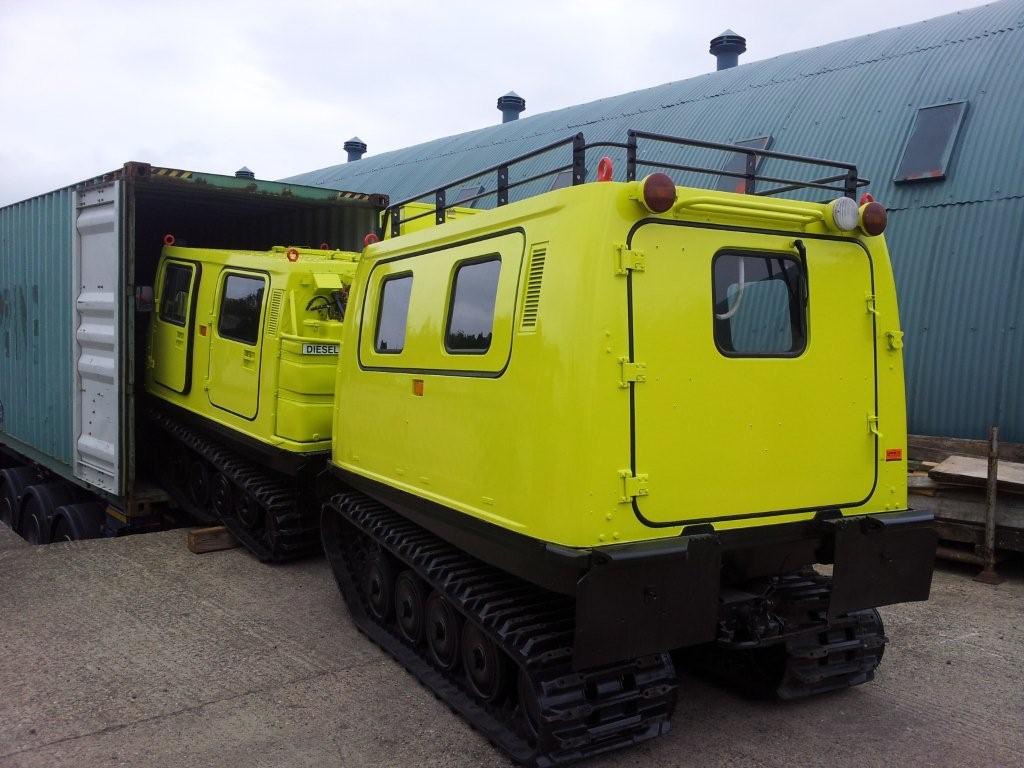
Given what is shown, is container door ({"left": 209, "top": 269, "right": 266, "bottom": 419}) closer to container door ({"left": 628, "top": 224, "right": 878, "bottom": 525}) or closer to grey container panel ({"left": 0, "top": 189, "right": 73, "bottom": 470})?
grey container panel ({"left": 0, "top": 189, "right": 73, "bottom": 470})

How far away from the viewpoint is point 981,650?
574cm

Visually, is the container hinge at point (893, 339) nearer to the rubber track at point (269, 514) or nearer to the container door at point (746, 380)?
the container door at point (746, 380)

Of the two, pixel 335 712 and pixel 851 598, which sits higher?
pixel 851 598

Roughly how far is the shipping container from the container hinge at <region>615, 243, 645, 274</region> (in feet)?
18.7

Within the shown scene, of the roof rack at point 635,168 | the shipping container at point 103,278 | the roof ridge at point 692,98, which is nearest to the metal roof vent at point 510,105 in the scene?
the roof ridge at point 692,98

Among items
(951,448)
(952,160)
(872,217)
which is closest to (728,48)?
(952,160)

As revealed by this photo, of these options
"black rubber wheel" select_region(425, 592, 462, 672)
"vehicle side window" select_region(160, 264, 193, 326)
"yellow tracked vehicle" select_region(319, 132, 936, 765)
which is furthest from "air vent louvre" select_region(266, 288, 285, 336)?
"black rubber wheel" select_region(425, 592, 462, 672)

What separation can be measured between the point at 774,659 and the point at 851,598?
2.04 ft

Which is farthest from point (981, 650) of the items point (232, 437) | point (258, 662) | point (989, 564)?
point (232, 437)

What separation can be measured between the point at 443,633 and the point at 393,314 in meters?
2.00

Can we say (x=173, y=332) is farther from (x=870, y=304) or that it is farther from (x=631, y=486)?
(x=870, y=304)

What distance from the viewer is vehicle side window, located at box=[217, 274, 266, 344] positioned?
7621 mm

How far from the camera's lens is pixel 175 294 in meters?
8.92

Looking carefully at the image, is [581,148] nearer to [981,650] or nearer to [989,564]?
[981,650]
